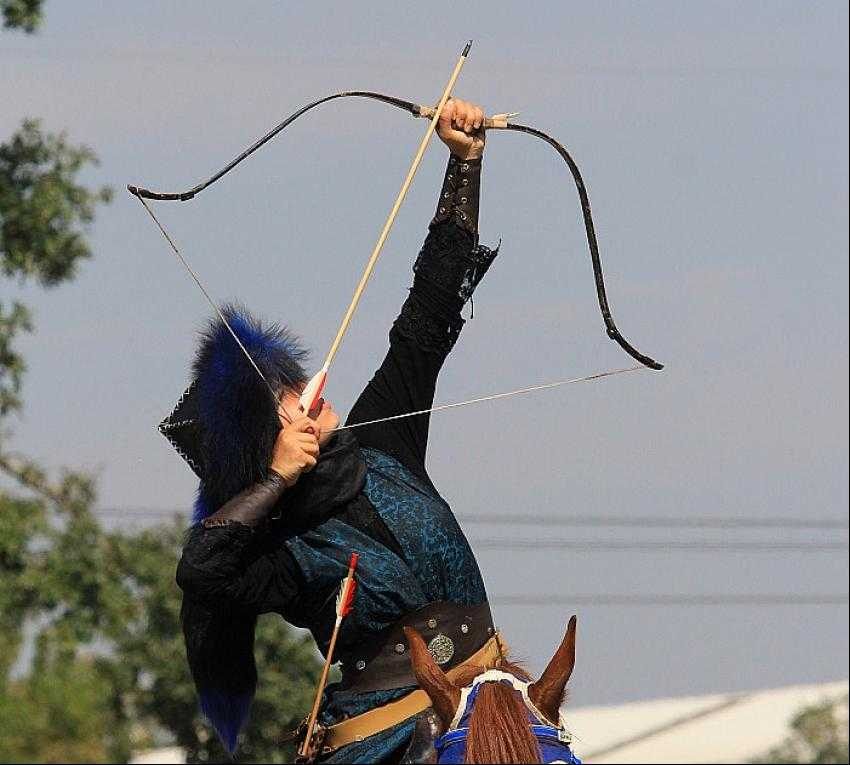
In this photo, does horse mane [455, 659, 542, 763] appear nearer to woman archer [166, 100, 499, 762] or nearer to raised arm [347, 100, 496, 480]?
woman archer [166, 100, 499, 762]

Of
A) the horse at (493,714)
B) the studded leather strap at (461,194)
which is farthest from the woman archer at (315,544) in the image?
the horse at (493,714)

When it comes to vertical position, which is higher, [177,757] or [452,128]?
[177,757]

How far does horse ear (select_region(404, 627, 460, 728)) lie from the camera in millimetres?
5020

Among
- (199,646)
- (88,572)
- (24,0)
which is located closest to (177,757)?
(88,572)

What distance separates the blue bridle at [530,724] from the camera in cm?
485

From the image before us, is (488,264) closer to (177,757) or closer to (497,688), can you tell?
(497,688)

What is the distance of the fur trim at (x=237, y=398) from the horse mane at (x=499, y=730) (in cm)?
102

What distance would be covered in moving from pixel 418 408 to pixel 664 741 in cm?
1722

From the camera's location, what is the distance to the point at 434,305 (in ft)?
20.2

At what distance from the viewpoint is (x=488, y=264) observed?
625 centimetres

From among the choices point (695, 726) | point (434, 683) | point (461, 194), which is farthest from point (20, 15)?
point (695, 726)

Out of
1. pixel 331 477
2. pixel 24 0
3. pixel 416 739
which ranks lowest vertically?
pixel 416 739

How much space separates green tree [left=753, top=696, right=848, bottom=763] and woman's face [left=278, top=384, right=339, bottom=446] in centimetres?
1619

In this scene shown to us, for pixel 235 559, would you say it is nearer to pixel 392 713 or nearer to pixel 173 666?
pixel 392 713
